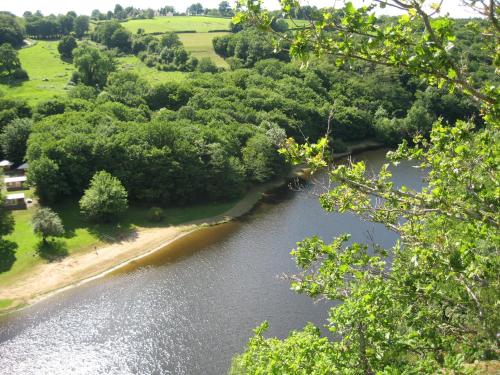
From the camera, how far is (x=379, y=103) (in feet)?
390

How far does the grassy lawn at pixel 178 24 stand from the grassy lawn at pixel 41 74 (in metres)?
33.8

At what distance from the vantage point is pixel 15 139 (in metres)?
75.8

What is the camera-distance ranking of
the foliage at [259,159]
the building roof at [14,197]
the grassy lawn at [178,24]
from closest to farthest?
the building roof at [14,197] → the foliage at [259,159] → the grassy lawn at [178,24]

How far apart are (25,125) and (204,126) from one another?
29397mm

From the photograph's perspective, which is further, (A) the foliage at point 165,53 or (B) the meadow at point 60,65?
(A) the foliage at point 165,53

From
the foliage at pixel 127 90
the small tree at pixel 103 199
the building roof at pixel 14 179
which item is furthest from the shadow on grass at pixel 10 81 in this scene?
the small tree at pixel 103 199

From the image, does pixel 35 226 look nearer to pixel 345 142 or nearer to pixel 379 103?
pixel 345 142

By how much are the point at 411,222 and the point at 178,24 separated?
591 feet

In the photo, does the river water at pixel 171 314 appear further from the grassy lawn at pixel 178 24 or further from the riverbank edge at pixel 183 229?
the grassy lawn at pixel 178 24

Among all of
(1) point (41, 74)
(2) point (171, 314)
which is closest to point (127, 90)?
(1) point (41, 74)

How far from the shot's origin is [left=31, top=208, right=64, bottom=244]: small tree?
174 feet

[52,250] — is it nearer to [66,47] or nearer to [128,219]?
[128,219]

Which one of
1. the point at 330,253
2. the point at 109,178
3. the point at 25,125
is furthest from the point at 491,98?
the point at 25,125

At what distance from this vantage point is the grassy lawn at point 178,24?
16912cm
